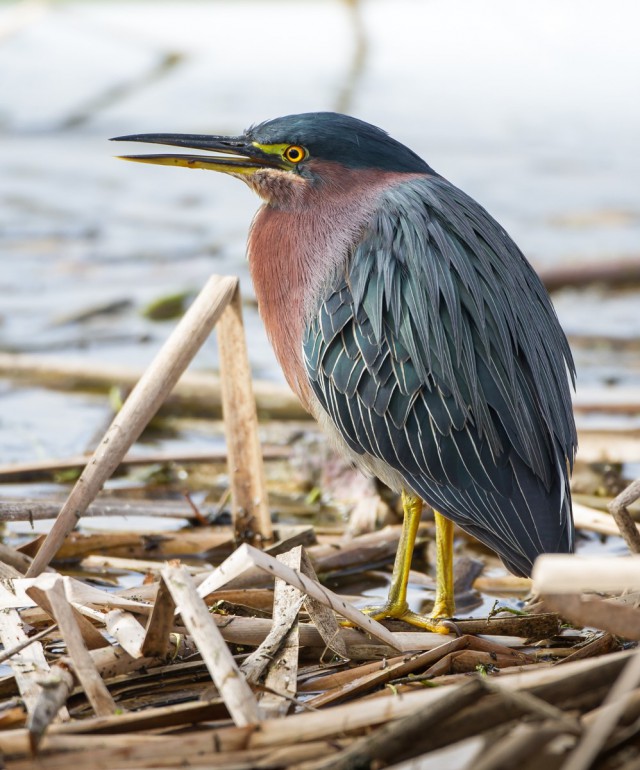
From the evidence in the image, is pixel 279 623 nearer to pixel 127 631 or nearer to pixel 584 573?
pixel 127 631

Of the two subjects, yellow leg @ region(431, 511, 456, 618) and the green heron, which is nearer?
the green heron

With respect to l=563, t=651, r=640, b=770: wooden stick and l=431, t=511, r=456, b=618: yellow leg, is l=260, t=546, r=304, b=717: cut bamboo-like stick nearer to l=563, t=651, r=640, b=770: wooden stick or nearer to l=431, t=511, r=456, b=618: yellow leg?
l=563, t=651, r=640, b=770: wooden stick

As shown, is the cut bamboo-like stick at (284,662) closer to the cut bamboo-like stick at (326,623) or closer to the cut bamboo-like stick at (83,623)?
the cut bamboo-like stick at (326,623)

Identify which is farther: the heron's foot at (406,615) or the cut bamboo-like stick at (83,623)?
the heron's foot at (406,615)

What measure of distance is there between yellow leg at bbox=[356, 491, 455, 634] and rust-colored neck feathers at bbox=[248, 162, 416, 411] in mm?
564

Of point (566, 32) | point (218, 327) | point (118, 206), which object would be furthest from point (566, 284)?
point (566, 32)

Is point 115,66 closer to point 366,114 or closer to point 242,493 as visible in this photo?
point 366,114

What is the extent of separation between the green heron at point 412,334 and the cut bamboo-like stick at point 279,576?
0.42 metres

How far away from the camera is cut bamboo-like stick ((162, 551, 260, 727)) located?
2.43 metres

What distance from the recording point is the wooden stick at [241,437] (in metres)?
4.36

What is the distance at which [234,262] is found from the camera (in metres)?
10.3

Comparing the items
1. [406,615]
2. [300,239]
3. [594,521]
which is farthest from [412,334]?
[594,521]

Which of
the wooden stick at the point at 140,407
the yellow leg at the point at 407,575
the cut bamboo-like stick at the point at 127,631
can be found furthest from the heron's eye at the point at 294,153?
the cut bamboo-like stick at the point at 127,631

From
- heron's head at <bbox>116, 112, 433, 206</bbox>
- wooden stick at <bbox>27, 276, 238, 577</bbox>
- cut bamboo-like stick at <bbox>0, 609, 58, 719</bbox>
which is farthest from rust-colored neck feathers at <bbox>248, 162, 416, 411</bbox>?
cut bamboo-like stick at <bbox>0, 609, 58, 719</bbox>
